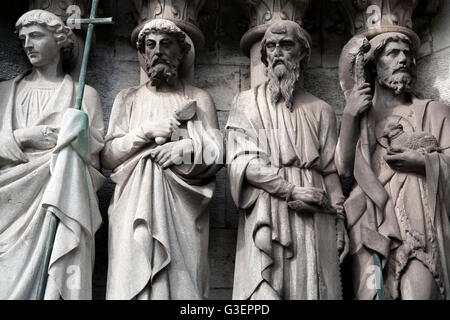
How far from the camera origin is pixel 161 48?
6.94 metres

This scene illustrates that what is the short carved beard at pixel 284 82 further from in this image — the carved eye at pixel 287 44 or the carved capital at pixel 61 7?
the carved capital at pixel 61 7

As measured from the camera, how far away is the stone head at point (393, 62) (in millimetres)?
7047

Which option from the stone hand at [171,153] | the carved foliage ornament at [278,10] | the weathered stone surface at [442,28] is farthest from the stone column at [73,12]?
the weathered stone surface at [442,28]

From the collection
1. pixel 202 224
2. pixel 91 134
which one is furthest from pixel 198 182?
pixel 91 134

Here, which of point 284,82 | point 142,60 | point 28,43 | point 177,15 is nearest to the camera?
point 284,82

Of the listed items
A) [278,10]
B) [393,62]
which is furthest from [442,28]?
[278,10]

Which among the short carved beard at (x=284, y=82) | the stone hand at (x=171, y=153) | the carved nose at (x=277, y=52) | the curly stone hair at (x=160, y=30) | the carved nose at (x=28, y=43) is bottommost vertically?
the stone hand at (x=171, y=153)

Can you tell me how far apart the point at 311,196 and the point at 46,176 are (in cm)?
167

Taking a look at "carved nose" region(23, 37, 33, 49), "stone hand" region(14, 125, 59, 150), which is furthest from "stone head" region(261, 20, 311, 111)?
"carved nose" region(23, 37, 33, 49)

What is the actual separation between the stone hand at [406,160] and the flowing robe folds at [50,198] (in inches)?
75.2

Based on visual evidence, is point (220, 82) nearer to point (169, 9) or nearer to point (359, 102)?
point (169, 9)

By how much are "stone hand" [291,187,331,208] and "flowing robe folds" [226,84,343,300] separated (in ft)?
0.26

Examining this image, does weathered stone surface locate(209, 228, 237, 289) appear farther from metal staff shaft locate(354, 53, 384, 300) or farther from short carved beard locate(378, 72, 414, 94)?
short carved beard locate(378, 72, 414, 94)

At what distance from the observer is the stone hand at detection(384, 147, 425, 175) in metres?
6.54
